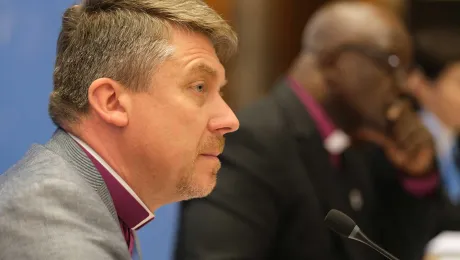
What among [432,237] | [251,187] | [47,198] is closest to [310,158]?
[251,187]

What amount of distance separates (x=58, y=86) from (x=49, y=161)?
0.16 meters

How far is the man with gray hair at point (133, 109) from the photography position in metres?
1.10

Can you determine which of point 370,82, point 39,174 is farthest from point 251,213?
point 39,174

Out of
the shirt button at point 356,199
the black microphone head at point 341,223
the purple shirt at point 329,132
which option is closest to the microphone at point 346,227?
the black microphone head at point 341,223

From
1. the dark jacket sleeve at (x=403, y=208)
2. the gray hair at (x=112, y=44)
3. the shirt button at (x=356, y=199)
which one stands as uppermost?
the gray hair at (x=112, y=44)

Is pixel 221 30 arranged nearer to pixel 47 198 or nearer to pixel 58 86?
pixel 58 86

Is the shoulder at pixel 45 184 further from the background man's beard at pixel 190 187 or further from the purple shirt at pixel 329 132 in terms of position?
the purple shirt at pixel 329 132

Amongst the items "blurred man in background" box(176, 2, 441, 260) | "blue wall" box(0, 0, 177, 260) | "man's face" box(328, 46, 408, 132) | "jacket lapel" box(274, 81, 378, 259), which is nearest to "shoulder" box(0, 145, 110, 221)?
"blue wall" box(0, 0, 177, 260)

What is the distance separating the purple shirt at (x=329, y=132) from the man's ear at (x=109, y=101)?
960 mm

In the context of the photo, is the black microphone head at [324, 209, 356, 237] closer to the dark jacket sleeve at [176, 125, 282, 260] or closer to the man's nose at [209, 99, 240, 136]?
the man's nose at [209, 99, 240, 136]

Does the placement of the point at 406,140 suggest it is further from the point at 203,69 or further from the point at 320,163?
the point at 203,69

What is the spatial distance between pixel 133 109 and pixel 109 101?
0.04m

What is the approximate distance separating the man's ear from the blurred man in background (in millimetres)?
625

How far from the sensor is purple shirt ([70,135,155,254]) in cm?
110
